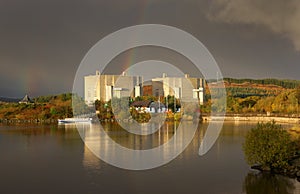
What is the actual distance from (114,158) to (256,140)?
3672 mm

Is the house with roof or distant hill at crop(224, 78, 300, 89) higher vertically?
distant hill at crop(224, 78, 300, 89)

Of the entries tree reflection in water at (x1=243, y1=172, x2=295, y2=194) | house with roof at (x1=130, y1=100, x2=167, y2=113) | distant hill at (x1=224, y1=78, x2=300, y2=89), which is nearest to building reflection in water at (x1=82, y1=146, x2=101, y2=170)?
tree reflection in water at (x1=243, y1=172, x2=295, y2=194)

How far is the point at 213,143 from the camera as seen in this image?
41.8 ft

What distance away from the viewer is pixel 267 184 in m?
6.89

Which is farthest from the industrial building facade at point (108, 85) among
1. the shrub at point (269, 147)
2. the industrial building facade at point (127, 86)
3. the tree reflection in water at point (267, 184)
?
the tree reflection in water at point (267, 184)

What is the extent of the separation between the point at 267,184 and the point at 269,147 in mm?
815

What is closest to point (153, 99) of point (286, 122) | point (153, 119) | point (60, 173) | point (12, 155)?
point (153, 119)

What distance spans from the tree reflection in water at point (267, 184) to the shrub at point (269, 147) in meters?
0.27

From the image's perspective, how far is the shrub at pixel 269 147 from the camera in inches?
289

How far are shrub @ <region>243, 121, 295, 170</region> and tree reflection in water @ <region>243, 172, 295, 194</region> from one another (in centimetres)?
27

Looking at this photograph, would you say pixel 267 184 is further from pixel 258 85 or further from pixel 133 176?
pixel 258 85

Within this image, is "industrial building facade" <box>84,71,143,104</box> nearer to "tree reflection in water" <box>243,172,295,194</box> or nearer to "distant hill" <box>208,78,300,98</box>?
"distant hill" <box>208,78,300,98</box>

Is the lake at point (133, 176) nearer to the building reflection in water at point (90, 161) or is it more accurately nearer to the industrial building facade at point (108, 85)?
the building reflection in water at point (90, 161)

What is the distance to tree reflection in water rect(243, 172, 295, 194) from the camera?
6.55 metres
